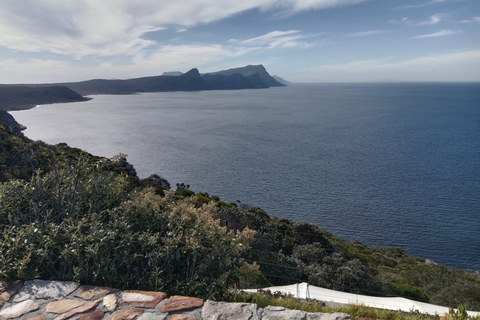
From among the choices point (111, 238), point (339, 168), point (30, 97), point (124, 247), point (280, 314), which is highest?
point (30, 97)

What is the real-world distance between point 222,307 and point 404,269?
2031cm

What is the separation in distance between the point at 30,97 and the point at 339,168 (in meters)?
146

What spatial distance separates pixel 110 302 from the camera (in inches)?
144

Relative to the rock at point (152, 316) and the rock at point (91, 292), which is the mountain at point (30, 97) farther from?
the rock at point (152, 316)

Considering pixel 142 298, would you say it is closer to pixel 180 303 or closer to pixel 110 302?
pixel 110 302

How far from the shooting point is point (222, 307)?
11.6 ft

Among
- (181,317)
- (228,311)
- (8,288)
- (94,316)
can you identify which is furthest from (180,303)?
(8,288)

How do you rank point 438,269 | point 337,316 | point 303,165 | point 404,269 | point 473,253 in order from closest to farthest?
point 337,316 < point 438,269 < point 404,269 < point 473,253 < point 303,165

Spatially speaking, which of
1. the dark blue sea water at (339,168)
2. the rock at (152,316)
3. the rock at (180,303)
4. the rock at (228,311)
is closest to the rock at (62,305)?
the rock at (152,316)

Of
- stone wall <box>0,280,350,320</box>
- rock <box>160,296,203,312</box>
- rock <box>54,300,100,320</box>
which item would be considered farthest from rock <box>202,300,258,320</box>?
rock <box>54,300,100,320</box>

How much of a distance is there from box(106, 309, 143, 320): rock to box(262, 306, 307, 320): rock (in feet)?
4.27

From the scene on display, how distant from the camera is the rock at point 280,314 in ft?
11.3

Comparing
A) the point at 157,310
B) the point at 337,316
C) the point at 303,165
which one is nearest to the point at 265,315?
the point at 337,316

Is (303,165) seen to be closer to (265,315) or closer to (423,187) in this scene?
(423,187)
